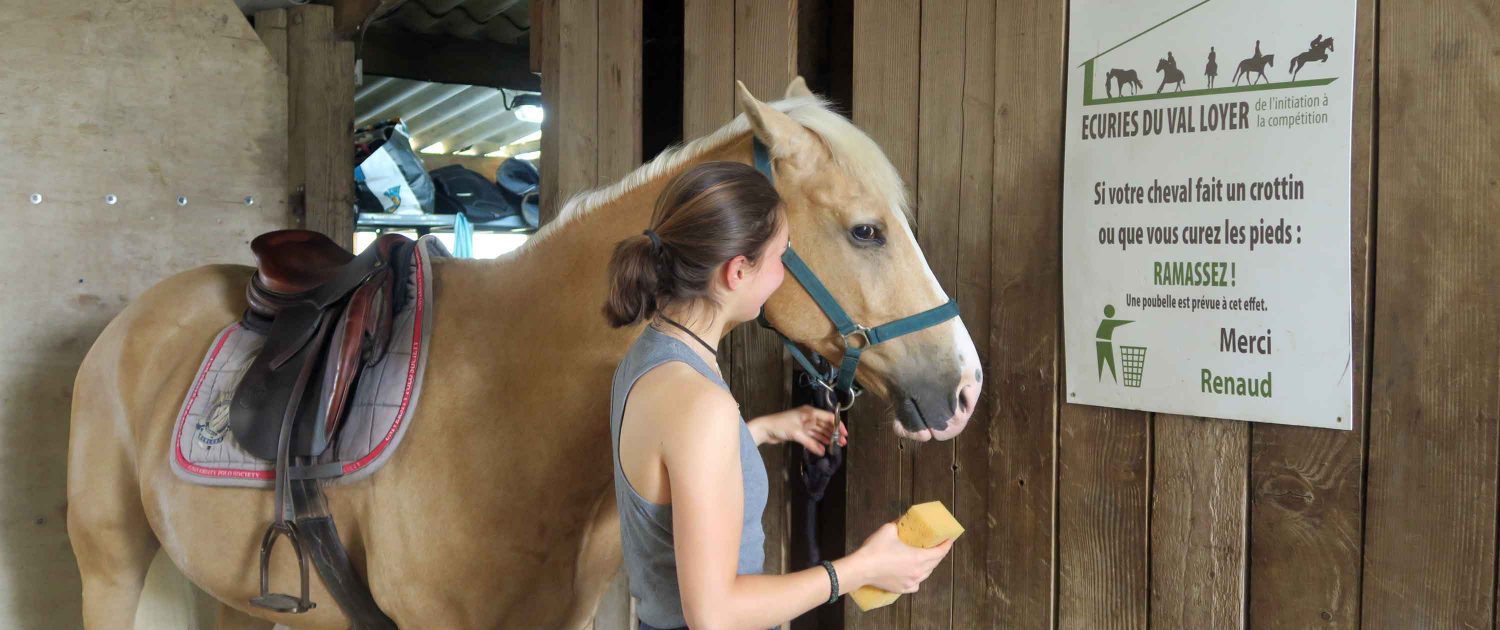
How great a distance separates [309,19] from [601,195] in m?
2.62

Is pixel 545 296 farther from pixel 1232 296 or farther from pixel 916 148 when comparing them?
pixel 1232 296

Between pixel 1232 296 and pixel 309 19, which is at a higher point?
pixel 309 19

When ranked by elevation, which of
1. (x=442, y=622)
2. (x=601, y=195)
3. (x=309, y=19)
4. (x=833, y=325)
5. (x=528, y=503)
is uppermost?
(x=309, y=19)

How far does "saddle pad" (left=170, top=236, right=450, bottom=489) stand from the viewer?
1727 millimetres

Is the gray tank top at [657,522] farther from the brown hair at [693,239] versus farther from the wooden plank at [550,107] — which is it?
the wooden plank at [550,107]

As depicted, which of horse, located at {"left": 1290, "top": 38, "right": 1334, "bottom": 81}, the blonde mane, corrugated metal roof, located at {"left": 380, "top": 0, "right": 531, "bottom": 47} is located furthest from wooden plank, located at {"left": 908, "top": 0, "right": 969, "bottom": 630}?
corrugated metal roof, located at {"left": 380, "top": 0, "right": 531, "bottom": 47}

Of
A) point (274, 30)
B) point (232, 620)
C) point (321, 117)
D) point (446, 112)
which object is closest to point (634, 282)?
point (232, 620)

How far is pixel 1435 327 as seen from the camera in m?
1.25

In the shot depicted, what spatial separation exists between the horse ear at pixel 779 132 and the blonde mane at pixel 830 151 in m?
0.03

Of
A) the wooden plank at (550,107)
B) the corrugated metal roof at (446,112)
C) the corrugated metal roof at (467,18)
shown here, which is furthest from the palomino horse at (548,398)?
the corrugated metal roof at (446,112)

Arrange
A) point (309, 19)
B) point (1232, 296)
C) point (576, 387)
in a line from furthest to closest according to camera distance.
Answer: point (309, 19) < point (576, 387) < point (1232, 296)

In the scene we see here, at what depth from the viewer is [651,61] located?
9.21 ft

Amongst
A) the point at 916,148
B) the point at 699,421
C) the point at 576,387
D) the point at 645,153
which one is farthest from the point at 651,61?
the point at 699,421

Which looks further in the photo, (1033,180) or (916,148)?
(916,148)
